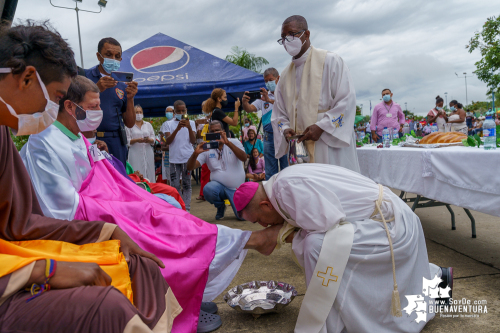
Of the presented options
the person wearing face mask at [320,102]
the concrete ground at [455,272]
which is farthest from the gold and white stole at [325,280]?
the person wearing face mask at [320,102]

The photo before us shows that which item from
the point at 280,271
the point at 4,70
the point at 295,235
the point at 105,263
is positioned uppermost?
the point at 4,70

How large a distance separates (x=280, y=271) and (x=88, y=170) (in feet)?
5.63

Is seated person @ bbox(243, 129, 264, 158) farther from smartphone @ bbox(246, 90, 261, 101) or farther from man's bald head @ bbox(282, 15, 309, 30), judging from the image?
man's bald head @ bbox(282, 15, 309, 30)

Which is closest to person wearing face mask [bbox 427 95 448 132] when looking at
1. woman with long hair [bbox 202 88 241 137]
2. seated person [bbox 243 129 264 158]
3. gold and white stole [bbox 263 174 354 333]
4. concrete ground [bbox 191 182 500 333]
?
seated person [bbox 243 129 264 158]

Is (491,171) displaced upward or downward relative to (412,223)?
upward

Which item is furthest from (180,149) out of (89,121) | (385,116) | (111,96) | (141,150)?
(385,116)

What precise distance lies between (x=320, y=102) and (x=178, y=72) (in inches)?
250

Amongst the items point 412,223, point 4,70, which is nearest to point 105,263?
point 4,70

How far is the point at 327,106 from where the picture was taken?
137 inches

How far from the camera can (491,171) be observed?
2.48 m

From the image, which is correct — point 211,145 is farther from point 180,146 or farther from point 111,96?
point 111,96

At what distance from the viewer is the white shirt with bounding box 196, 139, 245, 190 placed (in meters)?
5.24

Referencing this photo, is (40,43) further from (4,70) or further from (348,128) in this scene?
(348,128)

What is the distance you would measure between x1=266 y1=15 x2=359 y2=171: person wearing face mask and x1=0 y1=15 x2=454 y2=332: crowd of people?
1.0 inches
